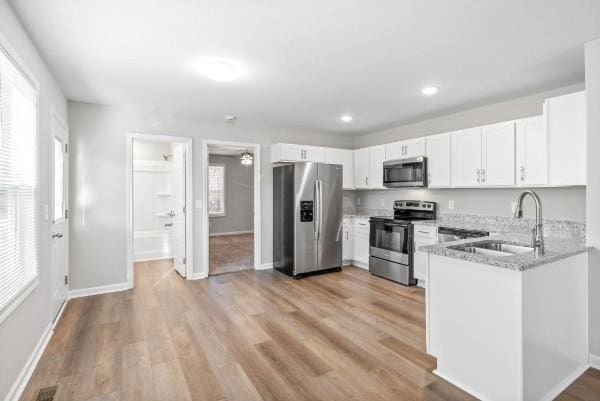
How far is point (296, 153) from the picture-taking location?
5.21 metres

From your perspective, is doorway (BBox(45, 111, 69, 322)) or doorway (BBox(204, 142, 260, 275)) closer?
doorway (BBox(45, 111, 69, 322))

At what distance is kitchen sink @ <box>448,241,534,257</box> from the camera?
236cm

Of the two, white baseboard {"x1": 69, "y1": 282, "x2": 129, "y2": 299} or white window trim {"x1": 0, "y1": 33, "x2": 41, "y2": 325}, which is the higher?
white window trim {"x1": 0, "y1": 33, "x2": 41, "y2": 325}

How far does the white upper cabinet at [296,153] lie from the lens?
511 cm

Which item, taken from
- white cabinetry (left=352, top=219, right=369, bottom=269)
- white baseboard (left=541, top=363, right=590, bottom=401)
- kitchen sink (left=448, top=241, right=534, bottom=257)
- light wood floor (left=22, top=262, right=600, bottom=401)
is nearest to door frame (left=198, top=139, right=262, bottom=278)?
light wood floor (left=22, top=262, right=600, bottom=401)

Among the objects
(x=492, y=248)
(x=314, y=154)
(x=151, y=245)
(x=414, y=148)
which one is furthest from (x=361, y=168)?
(x=151, y=245)

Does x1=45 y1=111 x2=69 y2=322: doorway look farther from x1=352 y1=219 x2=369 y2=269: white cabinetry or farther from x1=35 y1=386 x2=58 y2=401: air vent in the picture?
x1=352 y1=219 x2=369 y2=269: white cabinetry

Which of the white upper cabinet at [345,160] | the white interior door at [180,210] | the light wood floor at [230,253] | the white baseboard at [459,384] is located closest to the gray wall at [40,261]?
the white interior door at [180,210]

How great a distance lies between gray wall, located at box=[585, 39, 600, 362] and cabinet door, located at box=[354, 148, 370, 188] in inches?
131

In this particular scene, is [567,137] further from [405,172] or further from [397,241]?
[397,241]

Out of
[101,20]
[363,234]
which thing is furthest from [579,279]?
[101,20]

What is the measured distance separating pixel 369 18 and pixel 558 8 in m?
1.19

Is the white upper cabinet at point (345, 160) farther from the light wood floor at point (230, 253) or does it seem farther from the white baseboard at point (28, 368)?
the white baseboard at point (28, 368)

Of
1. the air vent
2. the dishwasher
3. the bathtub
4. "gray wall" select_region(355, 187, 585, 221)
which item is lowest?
the air vent
